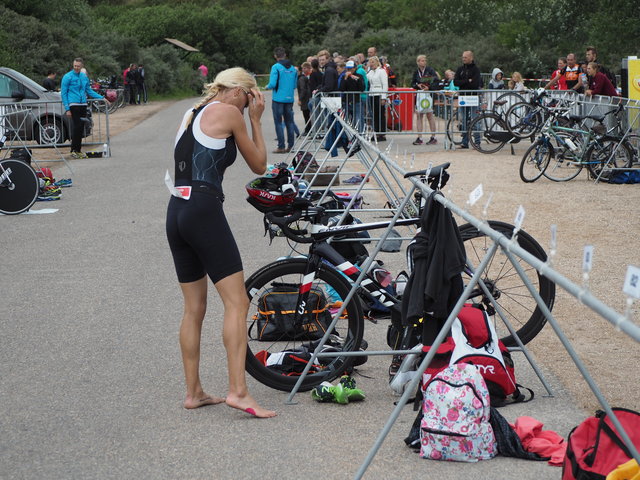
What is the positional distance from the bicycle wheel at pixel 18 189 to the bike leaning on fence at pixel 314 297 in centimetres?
686

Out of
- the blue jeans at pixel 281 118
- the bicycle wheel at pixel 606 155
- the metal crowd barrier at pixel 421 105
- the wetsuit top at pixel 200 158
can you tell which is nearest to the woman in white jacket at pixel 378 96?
the metal crowd barrier at pixel 421 105

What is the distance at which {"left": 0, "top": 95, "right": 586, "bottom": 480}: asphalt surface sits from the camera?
4629mm

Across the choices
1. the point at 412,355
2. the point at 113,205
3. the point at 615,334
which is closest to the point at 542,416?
the point at 412,355

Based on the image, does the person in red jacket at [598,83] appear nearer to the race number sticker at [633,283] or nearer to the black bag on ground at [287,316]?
the black bag on ground at [287,316]

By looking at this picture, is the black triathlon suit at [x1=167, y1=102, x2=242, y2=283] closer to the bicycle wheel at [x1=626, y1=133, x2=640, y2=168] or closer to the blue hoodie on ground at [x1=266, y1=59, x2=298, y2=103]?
the bicycle wheel at [x1=626, y1=133, x2=640, y2=168]

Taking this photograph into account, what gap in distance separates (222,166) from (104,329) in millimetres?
2497

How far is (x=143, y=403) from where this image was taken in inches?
219

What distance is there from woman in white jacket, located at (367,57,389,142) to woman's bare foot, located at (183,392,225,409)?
49.4 ft

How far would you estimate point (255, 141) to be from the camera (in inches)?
215

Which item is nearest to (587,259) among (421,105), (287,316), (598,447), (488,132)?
(598,447)

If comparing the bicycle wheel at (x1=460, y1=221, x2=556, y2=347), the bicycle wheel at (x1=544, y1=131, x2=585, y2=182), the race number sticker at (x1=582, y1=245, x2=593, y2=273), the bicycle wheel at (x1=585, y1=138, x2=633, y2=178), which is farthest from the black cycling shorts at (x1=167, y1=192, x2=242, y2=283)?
the bicycle wheel at (x1=585, y1=138, x2=633, y2=178)

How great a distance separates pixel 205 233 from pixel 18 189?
8199mm

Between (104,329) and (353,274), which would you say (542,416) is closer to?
(353,274)

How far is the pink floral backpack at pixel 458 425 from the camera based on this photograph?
4.57m
